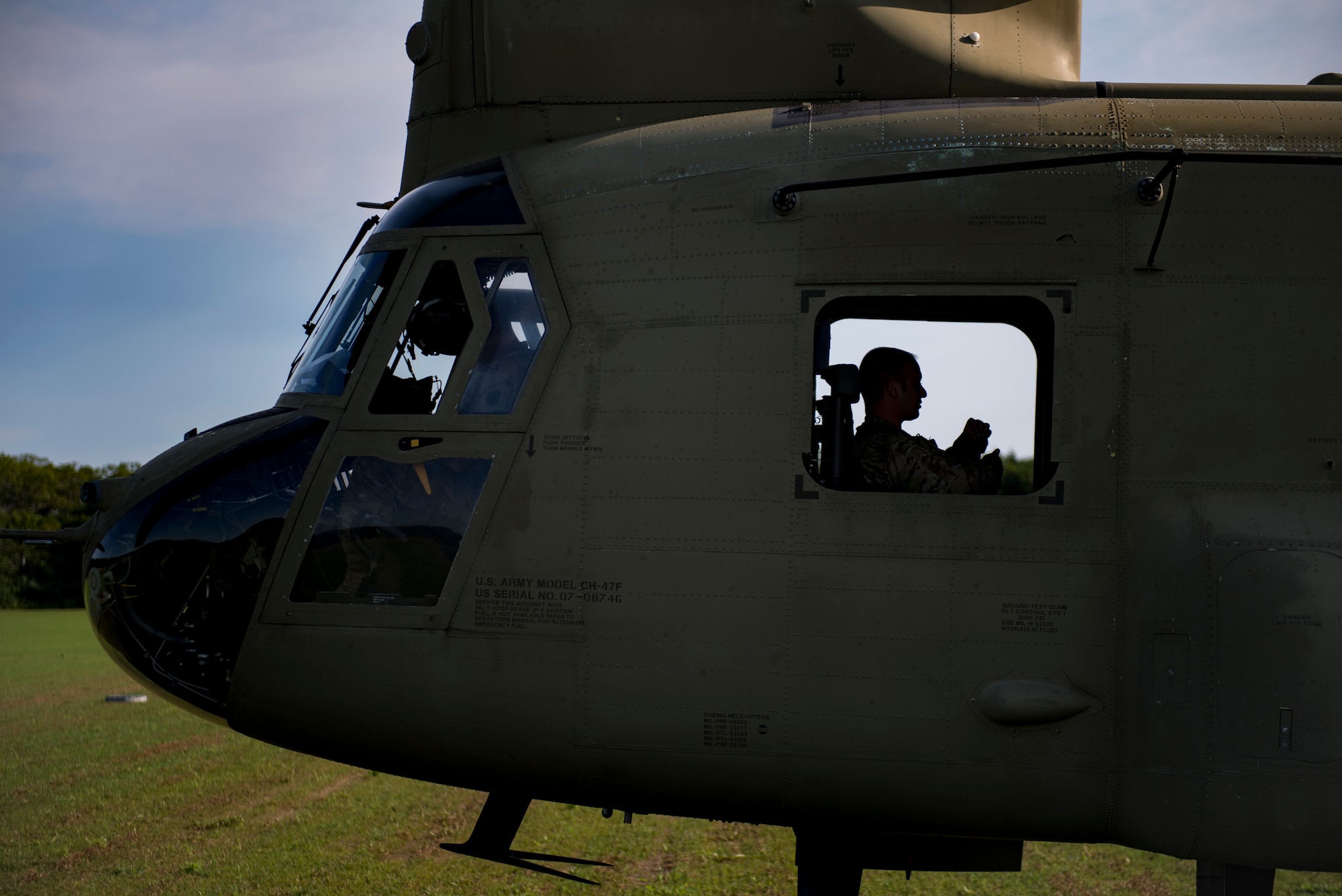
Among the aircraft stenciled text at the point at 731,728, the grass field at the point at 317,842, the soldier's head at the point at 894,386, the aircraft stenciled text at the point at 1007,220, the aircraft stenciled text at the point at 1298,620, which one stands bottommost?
the grass field at the point at 317,842

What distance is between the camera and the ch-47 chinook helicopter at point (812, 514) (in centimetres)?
378

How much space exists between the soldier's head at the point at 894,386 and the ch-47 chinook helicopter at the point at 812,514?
29 cm

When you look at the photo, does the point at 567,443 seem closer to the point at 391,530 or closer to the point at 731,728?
the point at 391,530

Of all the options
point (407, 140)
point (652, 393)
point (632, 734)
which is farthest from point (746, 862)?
point (407, 140)

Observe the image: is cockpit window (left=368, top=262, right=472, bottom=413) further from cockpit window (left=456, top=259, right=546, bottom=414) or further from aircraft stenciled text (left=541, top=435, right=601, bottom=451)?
aircraft stenciled text (left=541, top=435, right=601, bottom=451)

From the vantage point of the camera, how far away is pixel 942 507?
3.90m

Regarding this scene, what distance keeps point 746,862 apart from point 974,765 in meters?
5.67

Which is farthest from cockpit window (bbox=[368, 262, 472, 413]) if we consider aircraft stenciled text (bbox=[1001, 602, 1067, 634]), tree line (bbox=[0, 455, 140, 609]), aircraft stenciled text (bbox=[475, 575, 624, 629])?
tree line (bbox=[0, 455, 140, 609])

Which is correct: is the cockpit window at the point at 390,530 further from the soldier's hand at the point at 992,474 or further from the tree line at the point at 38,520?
the tree line at the point at 38,520

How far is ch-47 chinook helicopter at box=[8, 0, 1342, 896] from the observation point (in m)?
3.78

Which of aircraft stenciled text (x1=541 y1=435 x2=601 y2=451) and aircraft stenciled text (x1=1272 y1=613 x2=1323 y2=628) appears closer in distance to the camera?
aircraft stenciled text (x1=1272 y1=613 x2=1323 y2=628)

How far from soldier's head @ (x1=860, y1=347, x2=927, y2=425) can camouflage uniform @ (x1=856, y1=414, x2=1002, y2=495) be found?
0.14 metres

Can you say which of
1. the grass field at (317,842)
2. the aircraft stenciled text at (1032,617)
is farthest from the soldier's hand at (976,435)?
the grass field at (317,842)

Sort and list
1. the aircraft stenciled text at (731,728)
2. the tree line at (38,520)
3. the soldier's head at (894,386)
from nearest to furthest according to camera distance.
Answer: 1. the aircraft stenciled text at (731,728)
2. the soldier's head at (894,386)
3. the tree line at (38,520)
